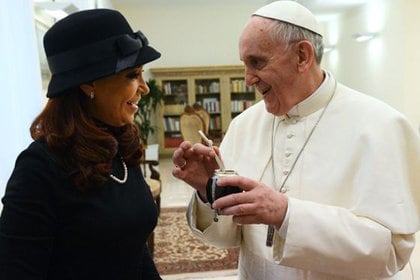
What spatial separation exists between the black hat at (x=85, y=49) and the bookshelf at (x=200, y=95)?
7.25 m

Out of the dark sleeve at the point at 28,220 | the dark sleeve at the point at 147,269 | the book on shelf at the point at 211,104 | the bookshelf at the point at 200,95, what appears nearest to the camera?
the dark sleeve at the point at 28,220

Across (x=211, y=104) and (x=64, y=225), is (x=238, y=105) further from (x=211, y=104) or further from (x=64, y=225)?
(x=64, y=225)

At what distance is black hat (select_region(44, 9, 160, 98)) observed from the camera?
37.6 inches

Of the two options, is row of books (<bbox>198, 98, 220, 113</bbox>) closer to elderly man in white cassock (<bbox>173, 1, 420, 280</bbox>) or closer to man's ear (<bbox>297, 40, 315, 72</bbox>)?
elderly man in white cassock (<bbox>173, 1, 420, 280</bbox>)

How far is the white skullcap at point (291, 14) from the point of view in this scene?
1149mm

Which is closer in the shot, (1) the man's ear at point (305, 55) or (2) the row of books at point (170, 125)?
(1) the man's ear at point (305, 55)

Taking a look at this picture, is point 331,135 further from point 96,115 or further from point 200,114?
point 200,114

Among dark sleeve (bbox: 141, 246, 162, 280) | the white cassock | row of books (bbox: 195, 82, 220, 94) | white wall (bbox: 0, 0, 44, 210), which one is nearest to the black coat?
dark sleeve (bbox: 141, 246, 162, 280)

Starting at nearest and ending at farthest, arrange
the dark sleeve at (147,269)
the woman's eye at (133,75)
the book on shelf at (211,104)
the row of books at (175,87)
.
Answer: the woman's eye at (133,75) → the dark sleeve at (147,269) → the row of books at (175,87) → the book on shelf at (211,104)

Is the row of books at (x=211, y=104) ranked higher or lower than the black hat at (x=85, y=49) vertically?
lower

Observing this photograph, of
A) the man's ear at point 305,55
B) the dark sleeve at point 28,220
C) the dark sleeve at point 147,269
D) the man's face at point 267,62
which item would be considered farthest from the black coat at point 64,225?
the man's ear at point 305,55

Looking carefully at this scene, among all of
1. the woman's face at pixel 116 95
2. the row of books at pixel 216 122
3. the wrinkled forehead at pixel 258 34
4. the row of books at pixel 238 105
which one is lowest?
the row of books at pixel 216 122

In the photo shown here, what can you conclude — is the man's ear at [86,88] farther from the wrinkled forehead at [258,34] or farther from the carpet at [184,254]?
the carpet at [184,254]

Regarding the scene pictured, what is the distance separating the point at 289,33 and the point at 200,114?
4755mm
